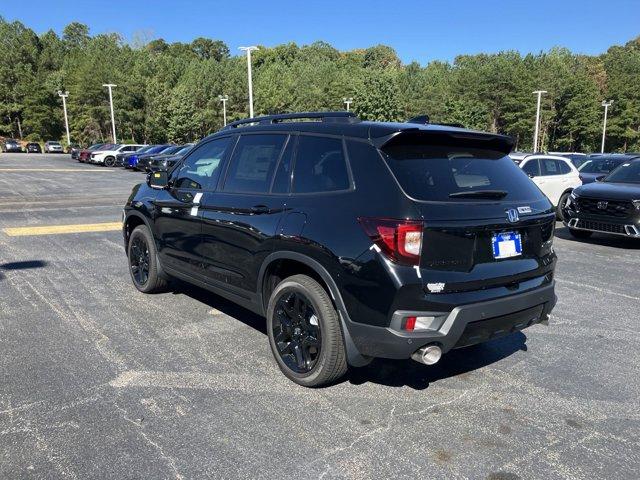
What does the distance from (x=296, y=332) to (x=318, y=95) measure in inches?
3133

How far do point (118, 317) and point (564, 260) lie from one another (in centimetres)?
650

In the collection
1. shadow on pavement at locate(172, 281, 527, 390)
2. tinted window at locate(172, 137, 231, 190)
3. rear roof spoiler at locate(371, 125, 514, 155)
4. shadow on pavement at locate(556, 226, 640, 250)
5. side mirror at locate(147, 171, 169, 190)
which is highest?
rear roof spoiler at locate(371, 125, 514, 155)

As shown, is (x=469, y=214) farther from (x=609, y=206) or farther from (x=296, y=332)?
(x=609, y=206)

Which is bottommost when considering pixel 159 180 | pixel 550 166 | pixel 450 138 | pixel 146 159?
pixel 146 159

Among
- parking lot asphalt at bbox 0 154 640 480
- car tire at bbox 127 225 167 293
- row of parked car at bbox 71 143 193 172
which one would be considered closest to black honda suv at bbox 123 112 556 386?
parking lot asphalt at bbox 0 154 640 480

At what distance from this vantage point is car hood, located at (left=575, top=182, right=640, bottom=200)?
30.2 feet

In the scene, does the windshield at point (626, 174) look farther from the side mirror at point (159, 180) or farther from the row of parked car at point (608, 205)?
the side mirror at point (159, 180)

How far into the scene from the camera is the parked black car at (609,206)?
29.7 feet

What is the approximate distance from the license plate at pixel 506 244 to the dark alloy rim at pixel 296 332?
1.24 meters

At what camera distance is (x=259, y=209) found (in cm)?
405

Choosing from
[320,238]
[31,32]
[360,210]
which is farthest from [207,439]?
[31,32]

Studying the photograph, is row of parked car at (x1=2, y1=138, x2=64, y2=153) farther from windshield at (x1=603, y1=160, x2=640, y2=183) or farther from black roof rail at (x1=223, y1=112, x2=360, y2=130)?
black roof rail at (x1=223, y1=112, x2=360, y2=130)

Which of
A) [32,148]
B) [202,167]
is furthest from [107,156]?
[202,167]

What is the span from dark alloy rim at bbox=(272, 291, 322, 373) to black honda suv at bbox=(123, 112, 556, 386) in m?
0.01
